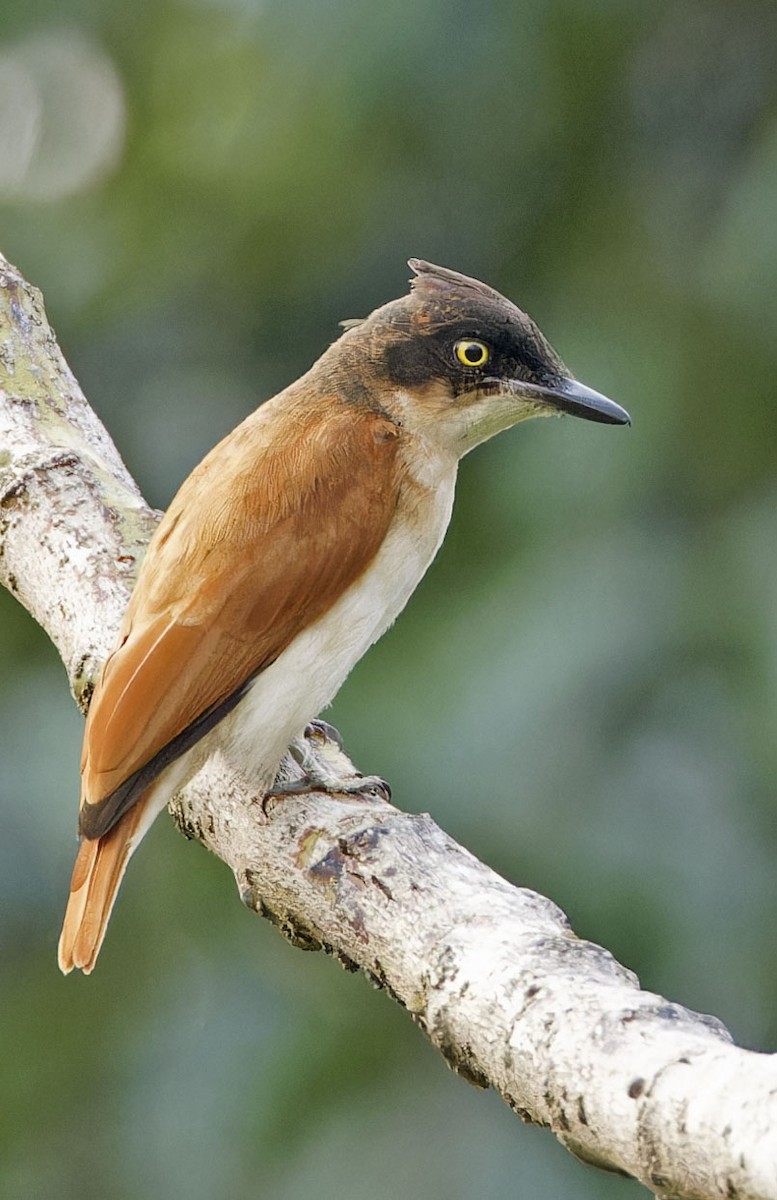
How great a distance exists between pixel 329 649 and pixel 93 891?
73 cm

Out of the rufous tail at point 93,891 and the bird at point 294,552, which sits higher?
the bird at point 294,552

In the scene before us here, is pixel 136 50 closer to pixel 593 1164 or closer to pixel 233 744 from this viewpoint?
pixel 233 744

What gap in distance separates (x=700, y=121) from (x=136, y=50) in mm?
2066

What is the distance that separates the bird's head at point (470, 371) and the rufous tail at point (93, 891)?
3.77 ft

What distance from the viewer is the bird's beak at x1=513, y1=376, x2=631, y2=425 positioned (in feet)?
12.4

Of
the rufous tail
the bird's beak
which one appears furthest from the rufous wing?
the bird's beak

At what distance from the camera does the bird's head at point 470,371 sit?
12.5 feet

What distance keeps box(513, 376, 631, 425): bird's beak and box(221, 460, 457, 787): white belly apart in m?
0.27

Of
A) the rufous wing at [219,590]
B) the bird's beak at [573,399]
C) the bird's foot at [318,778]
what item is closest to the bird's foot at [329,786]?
the bird's foot at [318,778]

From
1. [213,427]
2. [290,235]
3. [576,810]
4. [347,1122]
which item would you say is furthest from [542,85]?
[347,1122]

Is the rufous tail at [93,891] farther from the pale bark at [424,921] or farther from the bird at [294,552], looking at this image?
the pale bark at [424,921]

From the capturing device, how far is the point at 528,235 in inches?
218

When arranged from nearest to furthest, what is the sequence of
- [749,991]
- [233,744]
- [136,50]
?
[233,744] → [749,991] → [136,50]

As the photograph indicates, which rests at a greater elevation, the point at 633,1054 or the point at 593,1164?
the point at 633,1054
